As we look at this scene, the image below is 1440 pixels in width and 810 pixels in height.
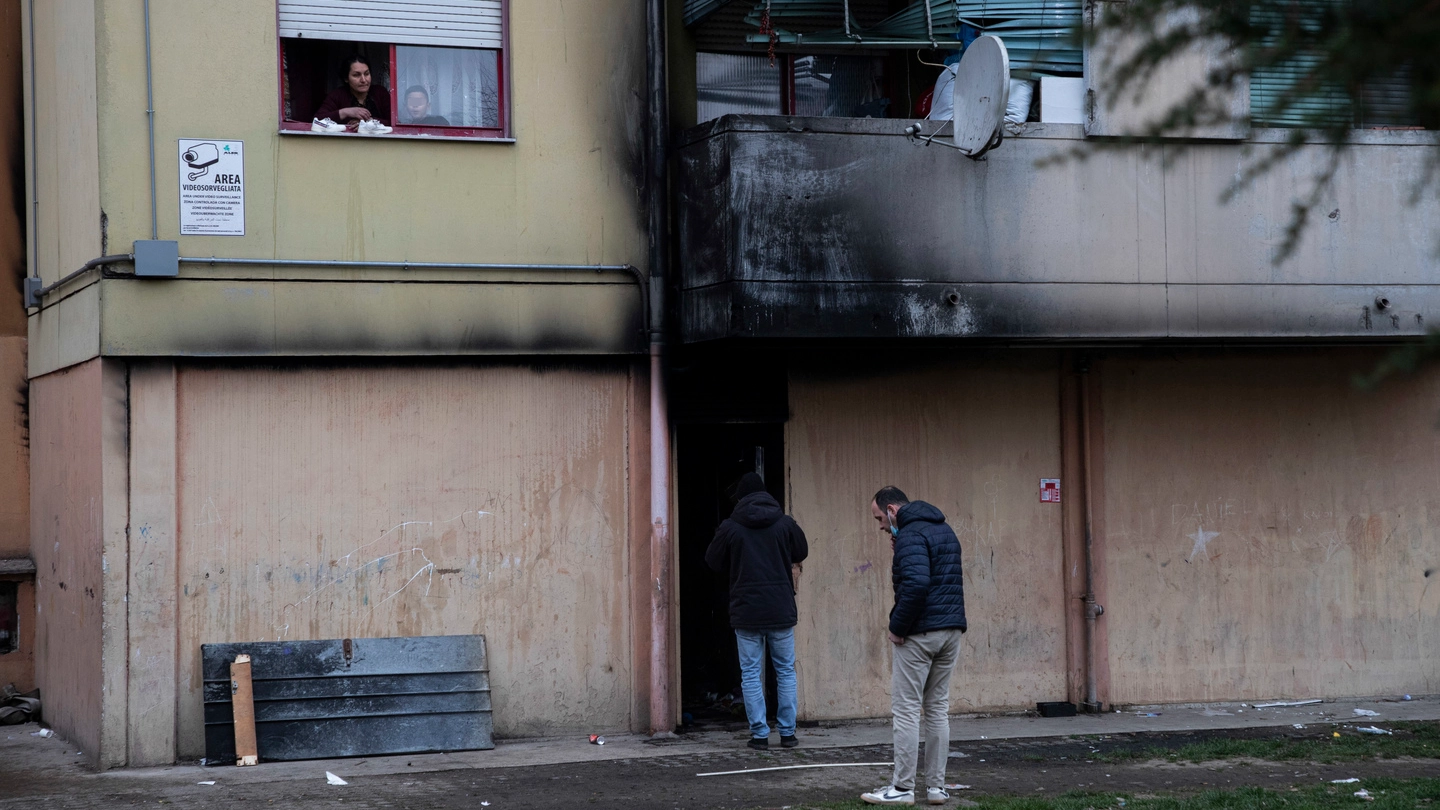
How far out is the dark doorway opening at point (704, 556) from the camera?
37.0ft

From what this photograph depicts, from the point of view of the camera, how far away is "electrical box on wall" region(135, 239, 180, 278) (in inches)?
368

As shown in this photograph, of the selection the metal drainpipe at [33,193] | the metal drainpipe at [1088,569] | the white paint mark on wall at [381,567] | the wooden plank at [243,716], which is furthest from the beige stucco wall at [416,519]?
the metal drainpipe at [1088,569]

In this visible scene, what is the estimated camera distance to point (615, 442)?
1043 cm

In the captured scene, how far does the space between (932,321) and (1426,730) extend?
4720 mm

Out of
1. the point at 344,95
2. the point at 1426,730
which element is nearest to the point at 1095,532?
the point at 1426,730

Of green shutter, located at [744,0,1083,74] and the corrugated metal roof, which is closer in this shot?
green shutter, located at [744,0,1083,74]

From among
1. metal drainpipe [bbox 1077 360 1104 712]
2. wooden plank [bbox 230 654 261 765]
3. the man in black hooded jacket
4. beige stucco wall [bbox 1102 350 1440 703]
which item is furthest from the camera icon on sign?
beige stucco wall [bbox 1102 350 1440 703]

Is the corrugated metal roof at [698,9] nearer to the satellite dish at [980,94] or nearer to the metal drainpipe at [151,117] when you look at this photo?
the satellite dish at [980,94]

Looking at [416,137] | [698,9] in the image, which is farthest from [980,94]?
[416,137]

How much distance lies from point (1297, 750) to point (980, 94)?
4851 millimetres

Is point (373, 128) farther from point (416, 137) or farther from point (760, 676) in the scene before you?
point (760, 676)

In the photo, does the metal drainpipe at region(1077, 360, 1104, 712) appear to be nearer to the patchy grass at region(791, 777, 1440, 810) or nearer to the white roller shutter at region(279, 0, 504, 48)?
the patchy grass at region(791, 777, 1440, 810)

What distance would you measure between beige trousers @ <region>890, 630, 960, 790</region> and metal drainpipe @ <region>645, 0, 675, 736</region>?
265cm

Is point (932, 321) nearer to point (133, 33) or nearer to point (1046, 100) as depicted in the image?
point (1046, 100)
